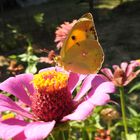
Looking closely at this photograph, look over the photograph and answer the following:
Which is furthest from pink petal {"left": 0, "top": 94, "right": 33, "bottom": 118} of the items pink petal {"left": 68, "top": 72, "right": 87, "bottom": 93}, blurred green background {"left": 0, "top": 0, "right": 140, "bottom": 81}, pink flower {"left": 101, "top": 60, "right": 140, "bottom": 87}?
blurred green background {"left": 0, "top": 0, "right": 140, "bottom": 81}

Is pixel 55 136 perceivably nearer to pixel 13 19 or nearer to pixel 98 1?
pixel 13 19

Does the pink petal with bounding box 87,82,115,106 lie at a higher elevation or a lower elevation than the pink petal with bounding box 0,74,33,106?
higher

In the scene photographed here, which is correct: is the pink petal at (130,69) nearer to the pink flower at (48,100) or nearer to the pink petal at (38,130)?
the pink flower at (48,100)

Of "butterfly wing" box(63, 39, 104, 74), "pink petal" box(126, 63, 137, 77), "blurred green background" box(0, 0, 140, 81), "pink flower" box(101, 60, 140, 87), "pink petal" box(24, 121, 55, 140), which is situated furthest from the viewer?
"blurred green background" box(0, 0, 140, 81)

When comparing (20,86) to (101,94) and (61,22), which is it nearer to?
(101,94)

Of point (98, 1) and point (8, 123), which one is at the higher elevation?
point (8, 123)

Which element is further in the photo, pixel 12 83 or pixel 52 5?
pixel 52 5

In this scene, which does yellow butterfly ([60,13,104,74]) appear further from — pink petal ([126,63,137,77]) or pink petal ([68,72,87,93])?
pink petal ([126,63,137,77])

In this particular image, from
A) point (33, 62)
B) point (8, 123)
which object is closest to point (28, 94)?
point (8, 123)
